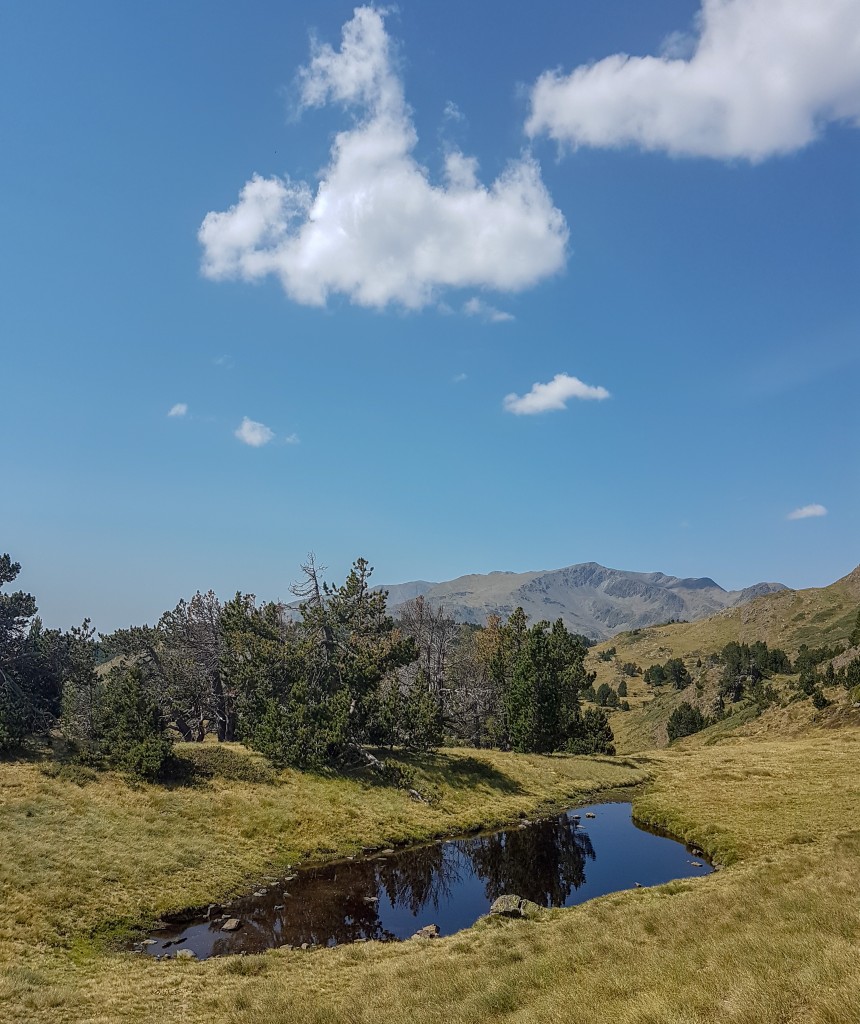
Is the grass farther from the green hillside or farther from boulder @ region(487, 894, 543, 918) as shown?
the green hillside

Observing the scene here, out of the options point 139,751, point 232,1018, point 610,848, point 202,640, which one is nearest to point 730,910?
point 232,1018

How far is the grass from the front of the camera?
15.2 metres

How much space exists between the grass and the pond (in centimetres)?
221

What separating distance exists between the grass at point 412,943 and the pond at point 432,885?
2.21 m

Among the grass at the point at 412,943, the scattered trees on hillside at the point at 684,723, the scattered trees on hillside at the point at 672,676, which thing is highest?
the grass at the point at 412,943

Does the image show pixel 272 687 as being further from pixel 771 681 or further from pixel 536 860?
pixel 771 681

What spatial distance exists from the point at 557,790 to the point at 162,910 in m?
38.0

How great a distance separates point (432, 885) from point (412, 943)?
9482 millimetres

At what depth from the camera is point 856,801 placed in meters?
41.4

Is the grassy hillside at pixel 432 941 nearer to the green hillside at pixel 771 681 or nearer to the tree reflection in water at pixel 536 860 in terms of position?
the tree reflection in water at pixel 536 860

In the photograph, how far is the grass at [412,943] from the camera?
49.8 feet

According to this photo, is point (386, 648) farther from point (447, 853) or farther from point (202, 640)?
point (202, 640)

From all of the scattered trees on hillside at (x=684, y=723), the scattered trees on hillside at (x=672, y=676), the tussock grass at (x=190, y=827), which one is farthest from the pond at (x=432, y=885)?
the scattered trees on hillside at (x=672, y=676)

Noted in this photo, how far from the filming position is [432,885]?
33156 mm
